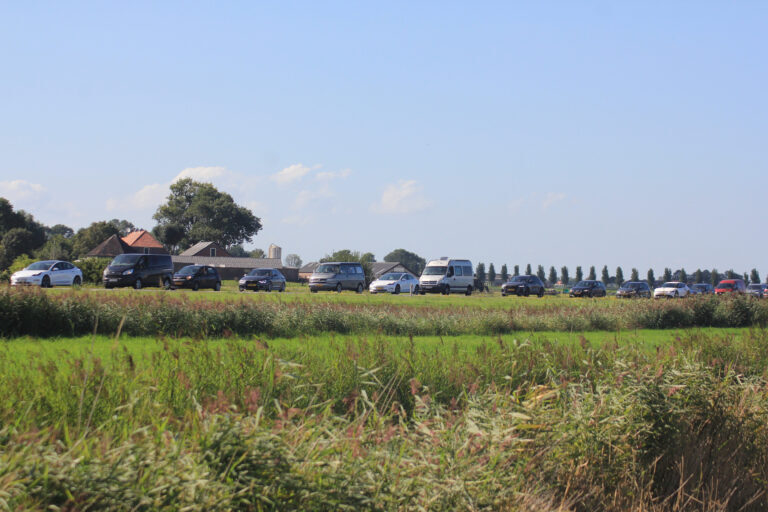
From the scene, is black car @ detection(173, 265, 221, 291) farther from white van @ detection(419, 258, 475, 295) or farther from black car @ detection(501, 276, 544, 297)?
black car @ detection(501, 276, 544, 297)

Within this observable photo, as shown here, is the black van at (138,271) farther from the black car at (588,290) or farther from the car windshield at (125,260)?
the black car at (588,290)

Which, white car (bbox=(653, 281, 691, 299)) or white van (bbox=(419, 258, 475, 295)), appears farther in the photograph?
white car (bbox=(653, 281, 691, 299))

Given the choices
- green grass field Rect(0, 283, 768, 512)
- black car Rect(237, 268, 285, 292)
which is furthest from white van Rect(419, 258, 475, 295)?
green grass field Rect(0, 283, 768, 512)

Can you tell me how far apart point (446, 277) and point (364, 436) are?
39.5 metres

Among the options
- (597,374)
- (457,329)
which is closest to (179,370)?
(597,374)

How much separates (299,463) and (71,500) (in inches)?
50.0

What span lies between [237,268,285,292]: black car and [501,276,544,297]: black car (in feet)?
53.5

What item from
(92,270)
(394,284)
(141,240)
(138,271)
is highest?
(141,240)

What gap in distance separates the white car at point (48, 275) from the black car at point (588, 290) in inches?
1344

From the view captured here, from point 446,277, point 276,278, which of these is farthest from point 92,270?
point 446,277

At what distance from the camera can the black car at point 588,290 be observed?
1993 inches

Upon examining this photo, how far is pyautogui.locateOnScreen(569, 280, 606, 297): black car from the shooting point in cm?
5062

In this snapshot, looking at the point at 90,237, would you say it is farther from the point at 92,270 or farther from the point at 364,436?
the point at 364,436

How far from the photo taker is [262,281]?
41250 millimetres
